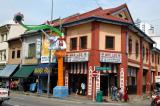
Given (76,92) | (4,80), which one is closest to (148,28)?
(4,80)

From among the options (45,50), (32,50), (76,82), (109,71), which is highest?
(32,50)

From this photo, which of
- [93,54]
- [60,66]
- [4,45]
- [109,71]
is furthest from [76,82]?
[4,45]

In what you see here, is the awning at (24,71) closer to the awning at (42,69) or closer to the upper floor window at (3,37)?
the awning at (42,69)

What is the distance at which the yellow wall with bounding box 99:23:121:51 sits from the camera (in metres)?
36.0

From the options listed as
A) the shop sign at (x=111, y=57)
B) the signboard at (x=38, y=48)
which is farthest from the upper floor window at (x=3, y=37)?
the shop sign at (x=111, y=57)

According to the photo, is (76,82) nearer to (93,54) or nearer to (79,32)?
(93,54)

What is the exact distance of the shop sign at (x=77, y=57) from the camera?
35.9 m

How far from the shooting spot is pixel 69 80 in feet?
128

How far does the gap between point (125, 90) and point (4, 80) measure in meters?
24.1

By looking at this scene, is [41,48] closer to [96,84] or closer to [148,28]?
[96,84]

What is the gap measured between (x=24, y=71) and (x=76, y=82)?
10029mm

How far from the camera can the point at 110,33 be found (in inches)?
1442

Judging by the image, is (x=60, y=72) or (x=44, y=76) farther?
(x=44, y=76)

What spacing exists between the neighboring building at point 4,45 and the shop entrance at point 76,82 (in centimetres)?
1864
